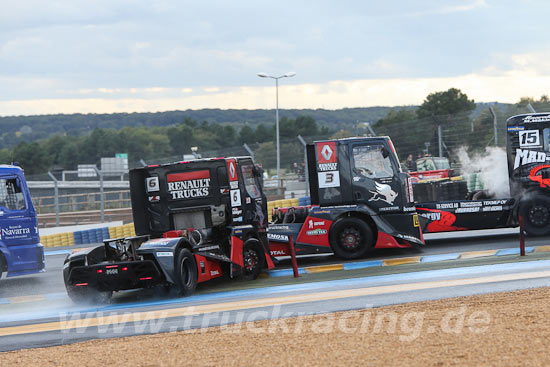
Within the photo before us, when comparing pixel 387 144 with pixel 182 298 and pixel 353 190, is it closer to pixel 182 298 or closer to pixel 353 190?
pixel 353 190

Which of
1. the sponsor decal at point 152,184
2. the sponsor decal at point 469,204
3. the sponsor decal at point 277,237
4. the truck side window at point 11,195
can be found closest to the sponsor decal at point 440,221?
the sponsor decal at point 469,204

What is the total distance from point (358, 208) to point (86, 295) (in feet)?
17.8

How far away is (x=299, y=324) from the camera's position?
8414mm

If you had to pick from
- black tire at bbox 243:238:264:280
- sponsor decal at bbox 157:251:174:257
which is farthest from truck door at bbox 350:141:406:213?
sponsor decal at bbox 157:251:174:257

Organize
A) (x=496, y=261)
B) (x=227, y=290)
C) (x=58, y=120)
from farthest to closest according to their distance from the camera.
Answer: (x=58, y=120) → (x=496, y=261) → (x=227, y=290)

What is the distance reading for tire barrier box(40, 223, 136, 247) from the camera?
21.8 m

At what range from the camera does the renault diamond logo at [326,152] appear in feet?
46.9

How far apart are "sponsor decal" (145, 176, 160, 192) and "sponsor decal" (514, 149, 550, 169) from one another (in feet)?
24.2

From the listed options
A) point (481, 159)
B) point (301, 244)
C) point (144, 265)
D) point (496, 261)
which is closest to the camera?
point (144, 265)

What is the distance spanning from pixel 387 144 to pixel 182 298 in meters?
5.23

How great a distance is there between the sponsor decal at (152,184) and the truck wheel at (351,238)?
342cm

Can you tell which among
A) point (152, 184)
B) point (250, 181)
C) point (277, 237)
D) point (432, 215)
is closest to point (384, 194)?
point (432, 215)

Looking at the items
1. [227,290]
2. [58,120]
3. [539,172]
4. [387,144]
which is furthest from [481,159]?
[58,120]
